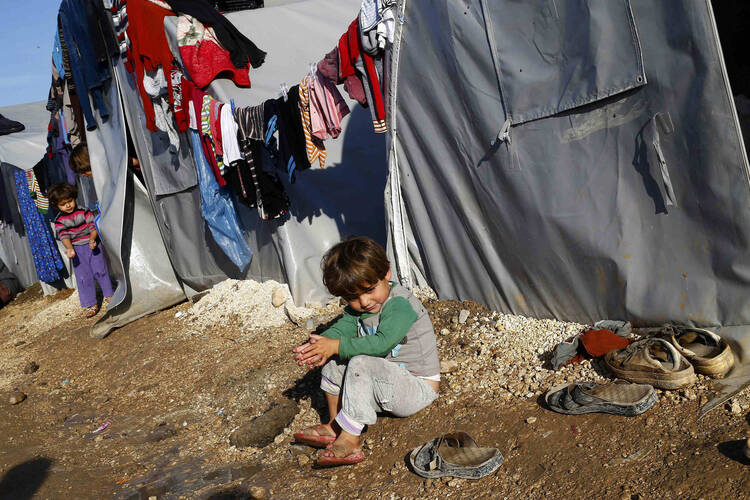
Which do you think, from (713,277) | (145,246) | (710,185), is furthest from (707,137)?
(145,246)

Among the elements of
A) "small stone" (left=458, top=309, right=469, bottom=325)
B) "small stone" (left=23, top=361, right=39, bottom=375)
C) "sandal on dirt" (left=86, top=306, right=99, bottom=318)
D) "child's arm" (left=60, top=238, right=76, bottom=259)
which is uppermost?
"child's arm" (left=60, top=238, right=76, bottom=259)

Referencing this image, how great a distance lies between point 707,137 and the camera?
8.29 ft

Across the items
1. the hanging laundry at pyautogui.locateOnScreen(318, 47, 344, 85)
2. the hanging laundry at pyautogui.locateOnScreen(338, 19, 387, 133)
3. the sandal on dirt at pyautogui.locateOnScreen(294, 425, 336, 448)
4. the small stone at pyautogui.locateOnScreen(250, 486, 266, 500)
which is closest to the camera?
the small stone at pyautogui.locateOnScreen(250, 486, 266, 500)

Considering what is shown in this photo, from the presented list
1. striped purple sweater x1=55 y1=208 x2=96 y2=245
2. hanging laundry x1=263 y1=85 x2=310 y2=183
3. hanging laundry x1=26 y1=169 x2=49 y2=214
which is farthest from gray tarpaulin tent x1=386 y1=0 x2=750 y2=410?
hanging laundry x1=26 y1=169 x2=49 y2=214

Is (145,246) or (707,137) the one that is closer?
(707,137)

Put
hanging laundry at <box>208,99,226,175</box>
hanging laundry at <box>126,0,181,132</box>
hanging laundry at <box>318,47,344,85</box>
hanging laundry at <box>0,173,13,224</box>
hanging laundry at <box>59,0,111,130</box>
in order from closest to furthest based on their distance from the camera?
1. hanging laundry at <box>318,47,344,85</box>
2. hanging laundry at <box>208,99,226,175</box>
3. hanging laundry at <box>126,0,181,132</box>
4. hanging laundry at <box>59,0,111,130</box>
5. hanging laundry at <box>0,173,13,224</box>

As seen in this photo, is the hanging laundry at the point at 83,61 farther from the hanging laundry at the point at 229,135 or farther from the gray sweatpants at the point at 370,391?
the gray sweatpants at the point at 370,391

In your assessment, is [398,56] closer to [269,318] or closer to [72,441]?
[269,318]

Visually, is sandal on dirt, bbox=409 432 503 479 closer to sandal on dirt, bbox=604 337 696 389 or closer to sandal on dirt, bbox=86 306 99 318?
sandal on dirt, bbox=604 337 696 389

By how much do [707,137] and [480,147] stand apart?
4.06 feet

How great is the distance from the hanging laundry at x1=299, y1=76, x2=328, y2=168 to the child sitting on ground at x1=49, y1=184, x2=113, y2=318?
13.1 ft

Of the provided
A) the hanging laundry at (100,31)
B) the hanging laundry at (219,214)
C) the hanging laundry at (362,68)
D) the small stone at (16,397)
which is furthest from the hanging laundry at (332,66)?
the small stone at (16,397)

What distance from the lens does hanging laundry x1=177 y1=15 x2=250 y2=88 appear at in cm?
509

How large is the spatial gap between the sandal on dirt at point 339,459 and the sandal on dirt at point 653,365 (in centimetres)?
117
